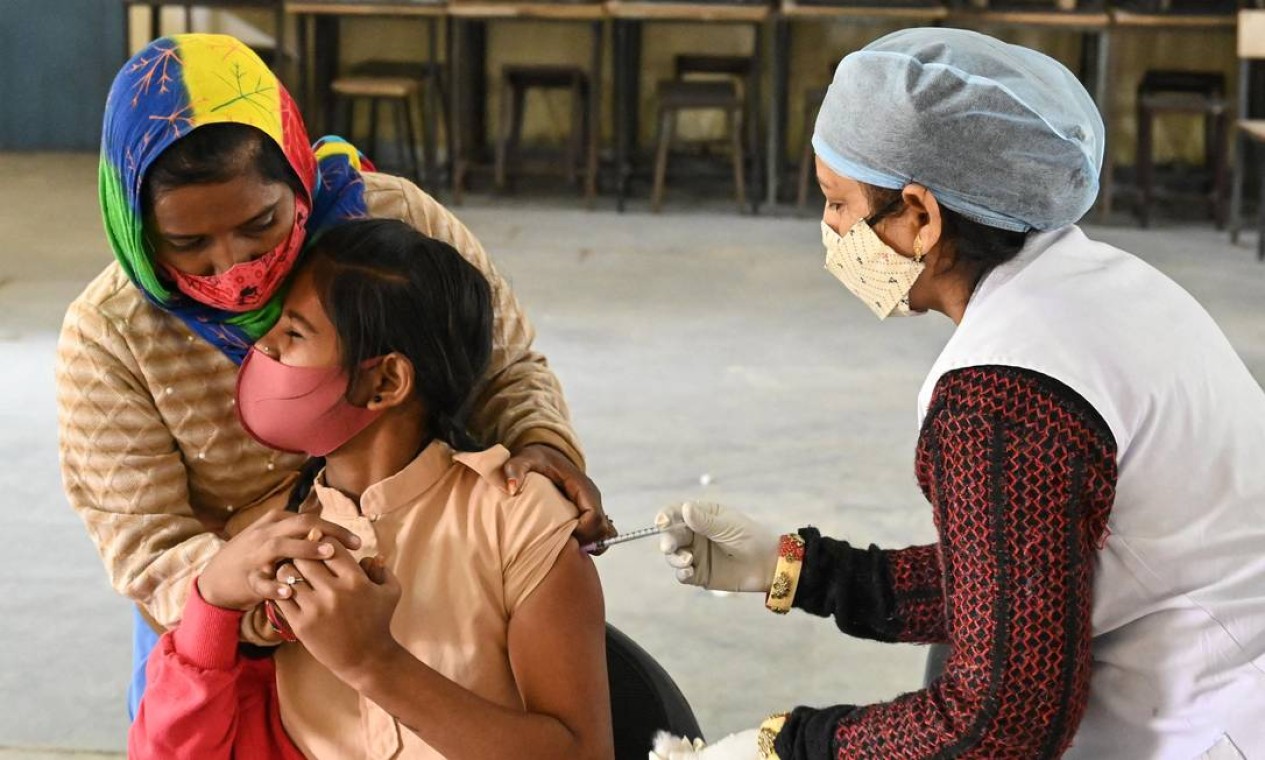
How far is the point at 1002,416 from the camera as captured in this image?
132 centimetres

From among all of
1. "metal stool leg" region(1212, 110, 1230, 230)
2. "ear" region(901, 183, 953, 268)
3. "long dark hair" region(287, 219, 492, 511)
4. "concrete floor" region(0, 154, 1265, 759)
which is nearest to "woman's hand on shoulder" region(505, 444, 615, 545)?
"long dark hair" region(287, 219, 492, 511)

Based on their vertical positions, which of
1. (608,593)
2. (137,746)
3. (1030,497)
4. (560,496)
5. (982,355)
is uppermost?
(982,355)

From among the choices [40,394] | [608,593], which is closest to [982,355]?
[608,593]

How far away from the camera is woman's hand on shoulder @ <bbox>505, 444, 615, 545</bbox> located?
1695 mm

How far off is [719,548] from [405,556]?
389mm

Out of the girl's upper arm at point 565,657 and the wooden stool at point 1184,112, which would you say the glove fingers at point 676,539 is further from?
the wooden stool at point 1184,112

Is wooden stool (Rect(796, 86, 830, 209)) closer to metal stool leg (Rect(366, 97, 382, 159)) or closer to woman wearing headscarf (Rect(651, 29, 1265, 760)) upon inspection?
metal stool leg (Rect(366, 97, 382, 159))

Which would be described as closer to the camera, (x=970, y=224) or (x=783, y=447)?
(x=970, y=224)

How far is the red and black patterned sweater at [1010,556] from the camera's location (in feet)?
4.33

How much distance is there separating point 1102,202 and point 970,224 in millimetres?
6604

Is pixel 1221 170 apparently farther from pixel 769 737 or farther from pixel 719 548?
pixel 769 737

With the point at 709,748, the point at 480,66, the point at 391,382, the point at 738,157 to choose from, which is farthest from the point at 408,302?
the point at 480,66

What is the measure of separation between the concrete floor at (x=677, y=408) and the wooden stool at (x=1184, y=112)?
247 millimetres

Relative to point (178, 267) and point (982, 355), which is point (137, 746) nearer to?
point (178, 267)
